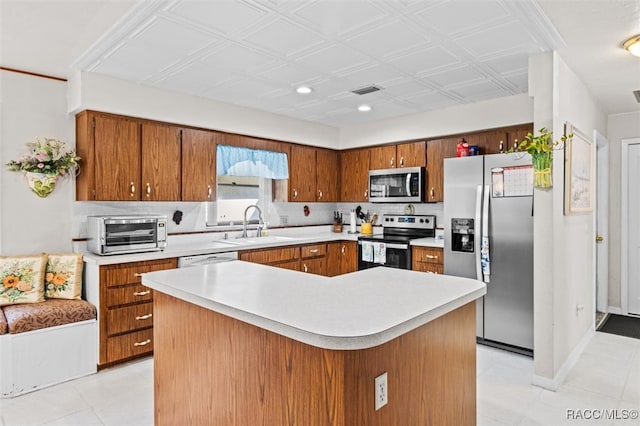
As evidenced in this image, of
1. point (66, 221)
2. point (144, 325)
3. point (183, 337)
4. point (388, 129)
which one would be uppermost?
point (388, 129)

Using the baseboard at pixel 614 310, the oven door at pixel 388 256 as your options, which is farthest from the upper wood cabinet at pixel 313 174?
the baseboard at pixel 614 310

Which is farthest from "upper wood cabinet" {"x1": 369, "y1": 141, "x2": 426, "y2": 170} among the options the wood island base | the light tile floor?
the wood island base

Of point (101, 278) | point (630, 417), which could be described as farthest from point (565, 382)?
point (101, 278)

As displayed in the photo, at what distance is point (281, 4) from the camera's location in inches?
85.7

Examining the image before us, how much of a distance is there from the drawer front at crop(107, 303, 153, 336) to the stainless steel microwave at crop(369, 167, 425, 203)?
3.04 meters

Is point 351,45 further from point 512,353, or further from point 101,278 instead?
point 512,353

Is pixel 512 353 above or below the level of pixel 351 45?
below

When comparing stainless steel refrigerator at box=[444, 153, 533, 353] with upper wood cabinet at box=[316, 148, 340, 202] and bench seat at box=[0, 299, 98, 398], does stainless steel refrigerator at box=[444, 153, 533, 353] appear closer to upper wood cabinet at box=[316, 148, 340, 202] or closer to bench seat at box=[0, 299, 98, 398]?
upper wood cabinet at box=[316, 148, 340, 202]

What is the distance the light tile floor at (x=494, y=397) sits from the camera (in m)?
2.46

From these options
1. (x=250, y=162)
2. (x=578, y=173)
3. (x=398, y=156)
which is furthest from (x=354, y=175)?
(x=578, y=173)

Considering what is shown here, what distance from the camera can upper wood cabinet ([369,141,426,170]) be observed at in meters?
4.78

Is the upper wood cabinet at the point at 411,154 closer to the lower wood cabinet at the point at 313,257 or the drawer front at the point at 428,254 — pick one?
the drawer front at the point at 428,254

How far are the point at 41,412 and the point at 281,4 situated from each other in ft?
9.79

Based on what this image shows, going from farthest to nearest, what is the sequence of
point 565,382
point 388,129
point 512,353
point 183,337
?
1. point 388,129
2. point 512,353
3. point 565,382
4. point 183,337
